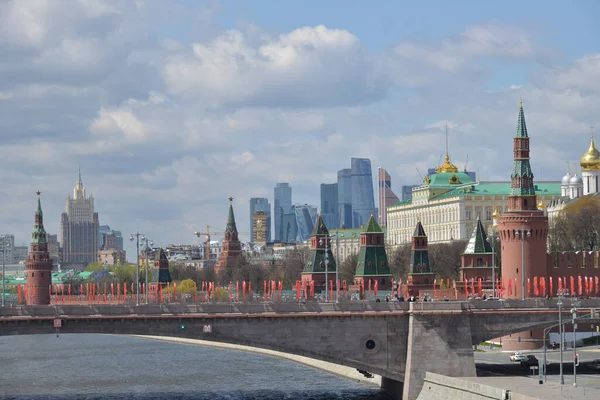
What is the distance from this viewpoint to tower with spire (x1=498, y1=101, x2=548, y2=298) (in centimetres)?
15125

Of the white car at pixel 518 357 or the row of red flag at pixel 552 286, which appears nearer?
the white car at pixel 518 357

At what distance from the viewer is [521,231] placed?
5940 inches

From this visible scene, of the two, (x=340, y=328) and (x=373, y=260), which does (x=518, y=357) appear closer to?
(x=340, y=328)

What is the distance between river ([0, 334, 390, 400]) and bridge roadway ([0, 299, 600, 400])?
214 inches

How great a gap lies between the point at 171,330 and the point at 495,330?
24.6 metres

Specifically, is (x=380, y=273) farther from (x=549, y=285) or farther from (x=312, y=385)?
(x=312, y=385)

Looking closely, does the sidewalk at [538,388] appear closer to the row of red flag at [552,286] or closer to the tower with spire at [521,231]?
the row of red flag at [552,286]

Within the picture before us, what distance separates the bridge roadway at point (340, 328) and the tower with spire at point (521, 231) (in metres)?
42.2

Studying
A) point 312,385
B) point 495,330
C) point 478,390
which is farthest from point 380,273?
point 478,390

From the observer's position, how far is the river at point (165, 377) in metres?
117

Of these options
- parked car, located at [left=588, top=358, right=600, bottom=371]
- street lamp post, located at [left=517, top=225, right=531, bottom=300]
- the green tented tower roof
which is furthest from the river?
the green tented tower roof

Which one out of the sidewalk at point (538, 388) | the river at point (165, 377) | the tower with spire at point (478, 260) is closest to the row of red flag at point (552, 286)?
the tower with spire at point (478, 260)

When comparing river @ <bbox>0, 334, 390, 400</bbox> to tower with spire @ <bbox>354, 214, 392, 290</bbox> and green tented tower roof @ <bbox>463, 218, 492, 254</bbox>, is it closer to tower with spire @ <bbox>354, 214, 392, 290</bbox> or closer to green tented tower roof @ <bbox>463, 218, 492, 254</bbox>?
tower with spire @ <bbox>354, 214, 392, 290</bbox>

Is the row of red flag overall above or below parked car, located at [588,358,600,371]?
above
